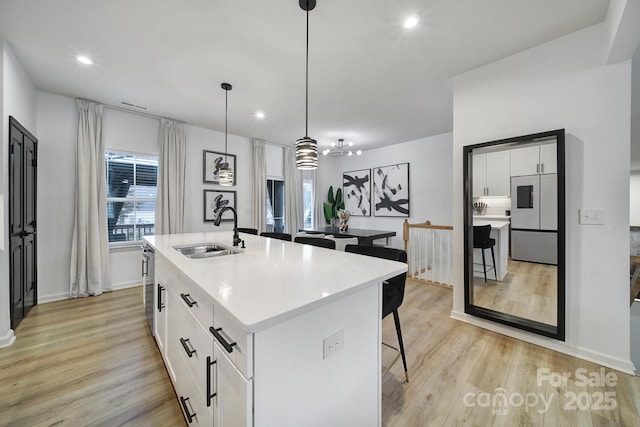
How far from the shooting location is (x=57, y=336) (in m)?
2.32

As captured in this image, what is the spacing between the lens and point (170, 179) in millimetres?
3949

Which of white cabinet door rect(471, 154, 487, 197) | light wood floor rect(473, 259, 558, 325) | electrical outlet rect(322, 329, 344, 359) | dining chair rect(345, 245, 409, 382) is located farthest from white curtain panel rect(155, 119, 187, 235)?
light wood floor rect(473, 259, 558, 325)

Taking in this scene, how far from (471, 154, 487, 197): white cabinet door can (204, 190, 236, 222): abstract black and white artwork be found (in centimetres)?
395

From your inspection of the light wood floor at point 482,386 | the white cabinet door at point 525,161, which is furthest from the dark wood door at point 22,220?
the white cabinet door at point 525,161

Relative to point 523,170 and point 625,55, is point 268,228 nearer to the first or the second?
point 523,170

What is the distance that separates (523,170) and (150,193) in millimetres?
4909

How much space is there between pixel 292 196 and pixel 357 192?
68.9 inches

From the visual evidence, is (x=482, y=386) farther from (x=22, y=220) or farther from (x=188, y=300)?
(x=22, y=220)

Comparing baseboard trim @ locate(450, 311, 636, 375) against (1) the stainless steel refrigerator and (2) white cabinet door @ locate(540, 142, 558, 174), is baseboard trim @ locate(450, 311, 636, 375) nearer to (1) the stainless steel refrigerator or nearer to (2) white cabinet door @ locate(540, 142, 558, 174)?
(1) the stainless steel refrigerator

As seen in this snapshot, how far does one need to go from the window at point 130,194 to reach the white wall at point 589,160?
483cm

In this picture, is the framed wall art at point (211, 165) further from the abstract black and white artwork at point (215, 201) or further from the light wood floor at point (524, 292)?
the light wood floor at point (524, 292)

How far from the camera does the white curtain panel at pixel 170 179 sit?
3898 millimetres

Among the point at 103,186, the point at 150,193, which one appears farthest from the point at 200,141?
the point at 103,186

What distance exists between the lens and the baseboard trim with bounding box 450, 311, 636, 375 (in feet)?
6.09
